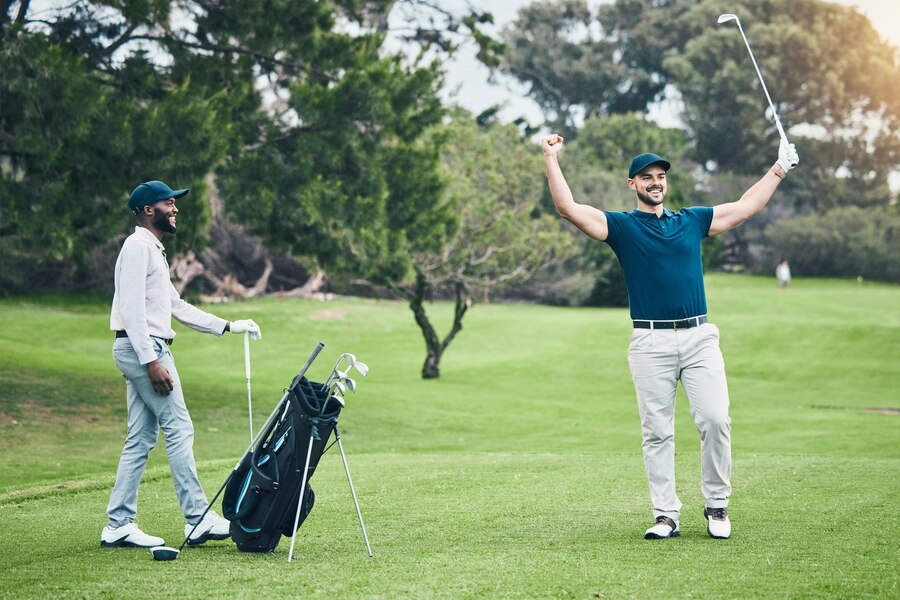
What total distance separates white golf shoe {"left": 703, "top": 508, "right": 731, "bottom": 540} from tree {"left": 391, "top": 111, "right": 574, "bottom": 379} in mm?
19058

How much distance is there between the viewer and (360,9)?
22203mm

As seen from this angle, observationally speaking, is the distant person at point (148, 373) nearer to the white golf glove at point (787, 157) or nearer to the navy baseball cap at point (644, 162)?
the navy baseball cap at point (644, 162)

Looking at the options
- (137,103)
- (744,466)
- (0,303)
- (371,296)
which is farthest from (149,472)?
(371,296)

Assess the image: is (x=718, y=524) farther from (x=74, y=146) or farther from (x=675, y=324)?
(x=74, y=146)

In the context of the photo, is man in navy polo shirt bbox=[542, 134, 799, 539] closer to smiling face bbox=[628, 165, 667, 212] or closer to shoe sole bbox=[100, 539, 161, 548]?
smiling face bbox=[628, 165, 667, 212]

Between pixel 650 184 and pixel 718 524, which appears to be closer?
pixel 718 524

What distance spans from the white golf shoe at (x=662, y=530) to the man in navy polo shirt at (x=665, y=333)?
15mm

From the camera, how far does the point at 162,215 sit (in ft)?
23.8

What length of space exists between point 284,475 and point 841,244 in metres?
58.6

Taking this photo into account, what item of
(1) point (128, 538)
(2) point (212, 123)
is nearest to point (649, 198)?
(1) point (128, 538)

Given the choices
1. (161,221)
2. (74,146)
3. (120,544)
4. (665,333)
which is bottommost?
(120,544)

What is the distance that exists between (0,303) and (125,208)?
2373 cm

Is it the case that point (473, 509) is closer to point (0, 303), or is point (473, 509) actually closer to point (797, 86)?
point (0, 303)

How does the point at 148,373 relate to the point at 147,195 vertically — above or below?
below
